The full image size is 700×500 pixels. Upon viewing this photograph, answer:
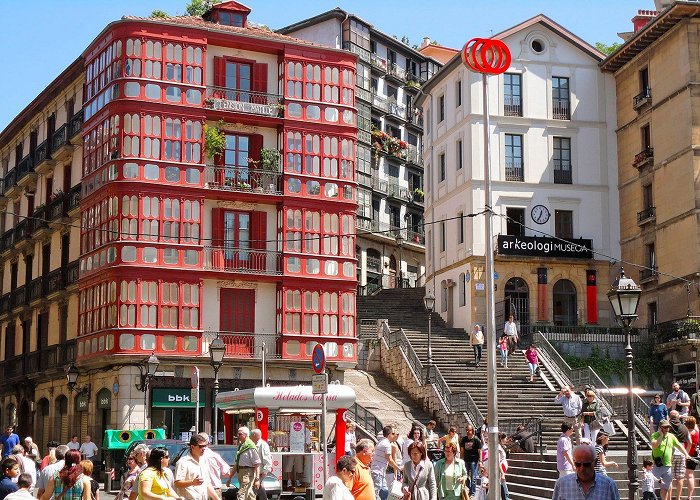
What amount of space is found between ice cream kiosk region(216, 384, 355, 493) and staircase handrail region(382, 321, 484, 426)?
1131cm

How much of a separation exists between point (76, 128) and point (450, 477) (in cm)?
3526

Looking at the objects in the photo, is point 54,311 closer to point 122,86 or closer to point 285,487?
point 122,86

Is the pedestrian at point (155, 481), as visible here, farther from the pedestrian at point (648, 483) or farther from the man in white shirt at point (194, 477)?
the pedestrian at point (648, 483)

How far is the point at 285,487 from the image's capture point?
86.7 ft

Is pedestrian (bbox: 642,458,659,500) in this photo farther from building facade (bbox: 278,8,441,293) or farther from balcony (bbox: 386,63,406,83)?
balcony (bbox: 386,63,406,83)

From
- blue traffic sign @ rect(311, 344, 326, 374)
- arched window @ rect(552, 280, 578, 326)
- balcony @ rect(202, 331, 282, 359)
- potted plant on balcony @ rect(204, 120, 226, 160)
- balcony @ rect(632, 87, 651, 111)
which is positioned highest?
balcony @ rect(632, 87, 651, 111)

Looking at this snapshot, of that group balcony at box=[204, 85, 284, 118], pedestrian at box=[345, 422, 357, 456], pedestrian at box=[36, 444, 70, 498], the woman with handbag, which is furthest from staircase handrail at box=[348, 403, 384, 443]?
pedestrian at box=[36, 444, 70, 498]

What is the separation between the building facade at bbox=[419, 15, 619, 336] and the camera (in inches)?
2010

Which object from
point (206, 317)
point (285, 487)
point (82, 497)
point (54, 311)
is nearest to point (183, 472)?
point (82, 497)

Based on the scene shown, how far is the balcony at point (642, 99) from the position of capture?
1960 inches

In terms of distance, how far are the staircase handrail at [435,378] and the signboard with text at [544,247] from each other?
6268 millimetres

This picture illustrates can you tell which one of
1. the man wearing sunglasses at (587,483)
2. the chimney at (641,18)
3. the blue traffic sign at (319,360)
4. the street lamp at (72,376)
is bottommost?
the man wearing sunglasses at (587,483)

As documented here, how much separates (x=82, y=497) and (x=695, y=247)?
115 ft

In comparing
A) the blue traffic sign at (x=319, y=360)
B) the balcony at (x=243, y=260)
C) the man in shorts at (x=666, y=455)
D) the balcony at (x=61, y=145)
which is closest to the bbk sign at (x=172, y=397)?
the balcony at (x=243, y=260)
